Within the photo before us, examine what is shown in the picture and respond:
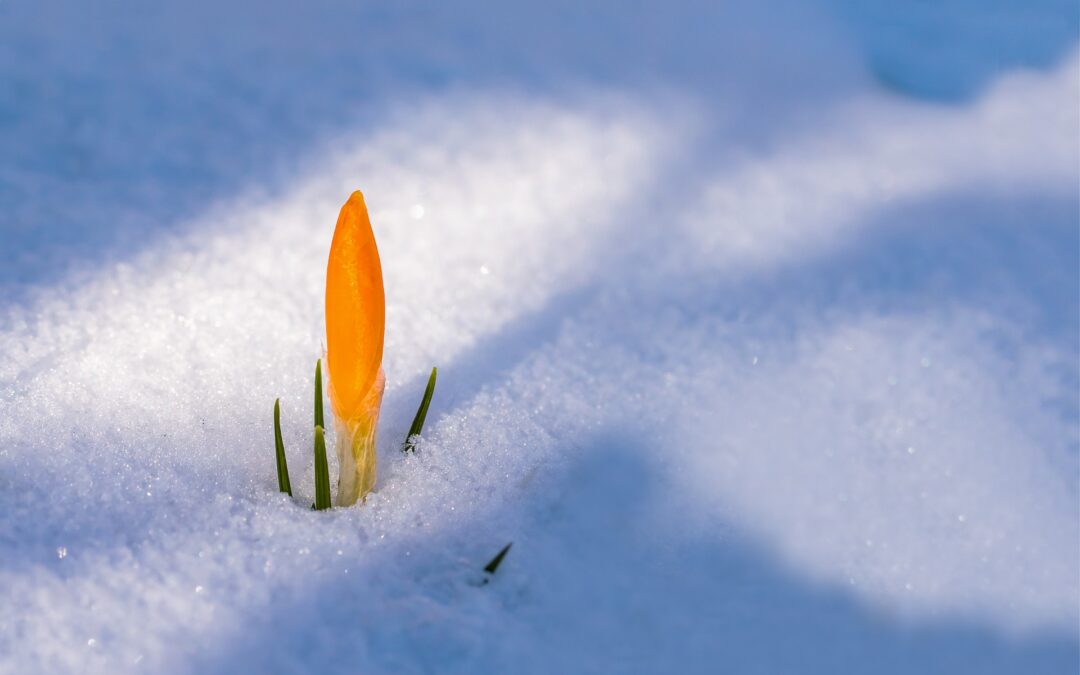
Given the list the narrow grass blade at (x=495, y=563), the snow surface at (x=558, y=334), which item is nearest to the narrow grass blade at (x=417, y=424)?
the snow surface at (x=558, y=334)

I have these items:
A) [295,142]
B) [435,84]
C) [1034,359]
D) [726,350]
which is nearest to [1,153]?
[295,142]

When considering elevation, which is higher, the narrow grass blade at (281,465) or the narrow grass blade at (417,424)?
the narrow grass blade at (417,424)

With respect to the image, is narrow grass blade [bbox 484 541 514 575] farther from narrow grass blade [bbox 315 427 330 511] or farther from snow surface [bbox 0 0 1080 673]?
narrow grass blade [bbox 315 427 330 511]

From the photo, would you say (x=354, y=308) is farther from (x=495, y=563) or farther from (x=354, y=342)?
(x=495, y=563)

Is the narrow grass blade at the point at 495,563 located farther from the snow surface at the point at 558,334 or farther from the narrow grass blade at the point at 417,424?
the narrow grass blade at the point at 417,424

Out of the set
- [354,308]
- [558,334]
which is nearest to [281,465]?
→ [354,308]

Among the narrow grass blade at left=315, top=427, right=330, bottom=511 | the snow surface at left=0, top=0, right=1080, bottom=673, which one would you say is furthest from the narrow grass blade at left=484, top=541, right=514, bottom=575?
the narrow grass blade at left=315, top=427, right=330, bottom=511

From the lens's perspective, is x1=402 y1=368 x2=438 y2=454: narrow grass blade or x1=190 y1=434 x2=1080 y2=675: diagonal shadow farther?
x1=402 y1=368 x2=438 y2=454: narrow grass blade

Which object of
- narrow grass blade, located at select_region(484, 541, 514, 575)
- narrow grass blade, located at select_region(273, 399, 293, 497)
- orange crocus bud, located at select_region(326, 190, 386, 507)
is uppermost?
orange crocus bud, located at select_region(326, 190, 386, 507)
